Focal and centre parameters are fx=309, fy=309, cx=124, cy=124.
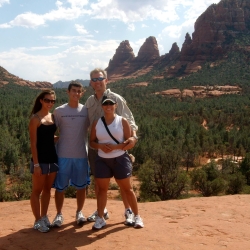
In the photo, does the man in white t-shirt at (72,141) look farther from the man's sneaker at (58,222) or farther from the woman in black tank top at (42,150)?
the man's sneaker at (58,222)

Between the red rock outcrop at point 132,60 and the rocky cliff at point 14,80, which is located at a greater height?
the red rock outcrop at point 132,60

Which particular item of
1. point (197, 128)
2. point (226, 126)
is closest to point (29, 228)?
point (197, 128)

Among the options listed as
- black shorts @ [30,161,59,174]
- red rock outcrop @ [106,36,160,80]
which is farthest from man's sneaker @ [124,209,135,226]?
red rock outcrop @ [106,36,160,80]

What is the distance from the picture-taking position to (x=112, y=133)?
165 inches

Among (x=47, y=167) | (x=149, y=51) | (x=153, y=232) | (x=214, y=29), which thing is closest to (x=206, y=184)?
(x=153, y=232)

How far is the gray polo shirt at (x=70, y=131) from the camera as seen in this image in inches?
172

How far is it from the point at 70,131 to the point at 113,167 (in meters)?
0.79

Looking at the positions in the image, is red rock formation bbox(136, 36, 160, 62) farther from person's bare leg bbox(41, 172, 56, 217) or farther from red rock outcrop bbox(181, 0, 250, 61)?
person's bare leg bbox(41, 172, 56, 217)

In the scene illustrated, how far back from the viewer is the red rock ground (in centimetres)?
396

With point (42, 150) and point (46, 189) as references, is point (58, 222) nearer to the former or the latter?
point (46, 189)

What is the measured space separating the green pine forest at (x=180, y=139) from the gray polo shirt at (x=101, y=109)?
49.3 ft

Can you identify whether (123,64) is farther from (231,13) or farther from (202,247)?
(202,247)

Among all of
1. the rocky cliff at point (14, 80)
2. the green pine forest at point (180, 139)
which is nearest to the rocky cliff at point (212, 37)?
the green pine forest at point (180, 139)

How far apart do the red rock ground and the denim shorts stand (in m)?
0.68
